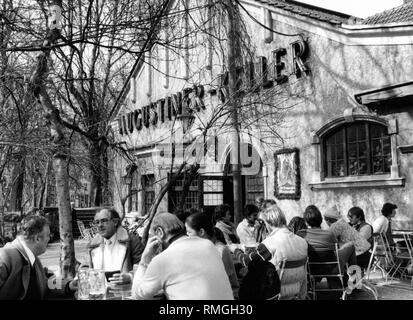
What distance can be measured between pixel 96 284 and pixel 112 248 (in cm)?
110

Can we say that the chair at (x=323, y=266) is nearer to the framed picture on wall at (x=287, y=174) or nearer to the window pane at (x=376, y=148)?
the window pane at (x=376, y=148)

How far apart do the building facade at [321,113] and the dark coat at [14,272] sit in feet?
16.9

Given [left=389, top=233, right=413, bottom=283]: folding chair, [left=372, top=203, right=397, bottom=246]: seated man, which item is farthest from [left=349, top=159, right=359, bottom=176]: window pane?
[left=389, top=233, right=413, bottom=283]: folding chair

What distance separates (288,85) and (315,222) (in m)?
7.59

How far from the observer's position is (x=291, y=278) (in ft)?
15.0

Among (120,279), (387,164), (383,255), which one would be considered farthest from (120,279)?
(387,164)

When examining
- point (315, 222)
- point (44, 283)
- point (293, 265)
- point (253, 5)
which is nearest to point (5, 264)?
point (44, 283)

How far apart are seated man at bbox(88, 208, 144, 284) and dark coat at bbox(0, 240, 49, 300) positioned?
4.24ft

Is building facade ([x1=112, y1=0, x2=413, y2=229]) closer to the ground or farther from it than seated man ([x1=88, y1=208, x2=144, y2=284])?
farther from it

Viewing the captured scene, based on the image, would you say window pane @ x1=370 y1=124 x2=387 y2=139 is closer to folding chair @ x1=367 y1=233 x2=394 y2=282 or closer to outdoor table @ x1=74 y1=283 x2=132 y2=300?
folding chair @ x1=367 y1=233 x2=394 y2=282

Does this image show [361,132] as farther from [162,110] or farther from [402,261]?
[162,110]

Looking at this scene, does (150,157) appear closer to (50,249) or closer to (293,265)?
(50,249)

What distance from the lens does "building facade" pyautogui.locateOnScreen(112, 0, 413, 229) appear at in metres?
10.1

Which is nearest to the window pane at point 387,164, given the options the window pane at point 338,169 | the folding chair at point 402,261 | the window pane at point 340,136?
the window pane at point 338,169
